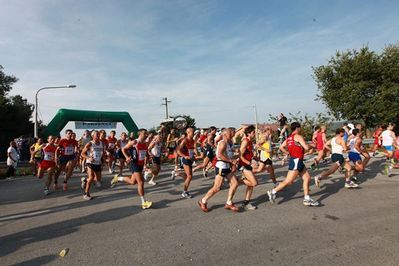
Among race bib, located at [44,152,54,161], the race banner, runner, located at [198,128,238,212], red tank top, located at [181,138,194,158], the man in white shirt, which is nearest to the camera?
runner, located at [198,128,238,212]

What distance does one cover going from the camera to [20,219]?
6980 mm

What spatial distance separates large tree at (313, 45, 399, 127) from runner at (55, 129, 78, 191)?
→ 29.9m

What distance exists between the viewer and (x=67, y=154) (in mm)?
10570

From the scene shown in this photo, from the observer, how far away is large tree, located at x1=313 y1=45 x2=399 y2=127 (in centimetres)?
3216

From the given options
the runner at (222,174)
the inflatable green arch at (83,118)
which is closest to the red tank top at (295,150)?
the runner at (222,174)

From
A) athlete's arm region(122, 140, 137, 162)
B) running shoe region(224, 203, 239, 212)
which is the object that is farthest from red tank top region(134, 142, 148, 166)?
running shoe region(224, 203, 239, 212)

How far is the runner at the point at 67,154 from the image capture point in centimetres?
1044

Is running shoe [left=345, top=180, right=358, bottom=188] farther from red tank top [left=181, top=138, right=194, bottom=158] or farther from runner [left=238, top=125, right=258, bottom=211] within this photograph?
red tank top [left=181, top=138, right=194, bottom=158]

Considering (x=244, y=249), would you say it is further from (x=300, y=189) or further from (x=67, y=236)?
(x=300, y=189)

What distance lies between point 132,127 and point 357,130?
18.8m

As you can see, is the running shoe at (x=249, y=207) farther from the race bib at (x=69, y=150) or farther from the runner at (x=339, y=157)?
the race bib at (x=69, y=150)

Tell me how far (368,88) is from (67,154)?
105 feet

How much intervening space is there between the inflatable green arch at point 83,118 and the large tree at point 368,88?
2178 cm

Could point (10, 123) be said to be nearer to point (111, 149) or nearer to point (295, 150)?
point (111, 149)
